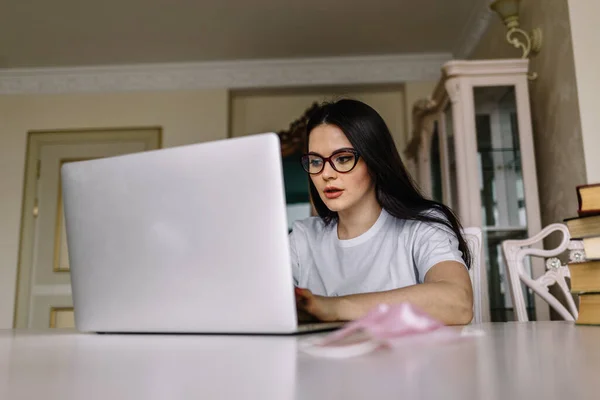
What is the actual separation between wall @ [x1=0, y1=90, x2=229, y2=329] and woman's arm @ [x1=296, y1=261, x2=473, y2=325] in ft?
9.53

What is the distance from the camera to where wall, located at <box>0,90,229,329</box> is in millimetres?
3803

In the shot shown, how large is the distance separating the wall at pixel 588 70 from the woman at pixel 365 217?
2.83 feet

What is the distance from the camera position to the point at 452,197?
8.07 ft

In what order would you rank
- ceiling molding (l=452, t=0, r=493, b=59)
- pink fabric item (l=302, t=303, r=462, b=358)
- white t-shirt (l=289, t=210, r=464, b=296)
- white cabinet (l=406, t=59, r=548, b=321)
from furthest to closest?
ceiling molding (l=452, t=0, r=493, b=59)
white cabinet (l=406, t=59, r=548, b=321)
white t-shirt (l=289, t=210, r=464, b=296)
pink fabric item (l=302, t=303, r=462, b=358)

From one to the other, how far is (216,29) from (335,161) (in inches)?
89.5

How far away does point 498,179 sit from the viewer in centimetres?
225

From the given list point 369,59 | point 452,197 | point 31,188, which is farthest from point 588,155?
point 31,188

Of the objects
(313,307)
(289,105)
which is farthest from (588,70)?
(289,105)

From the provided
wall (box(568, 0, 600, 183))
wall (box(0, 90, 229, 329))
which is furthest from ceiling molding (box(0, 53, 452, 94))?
wall (box(568, 0, 600, 183))

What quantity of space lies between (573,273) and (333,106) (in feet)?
2.60

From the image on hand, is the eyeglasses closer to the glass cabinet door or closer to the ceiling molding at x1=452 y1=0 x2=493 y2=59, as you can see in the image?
the glass cabinet door

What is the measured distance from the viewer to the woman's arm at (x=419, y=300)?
0.91 m

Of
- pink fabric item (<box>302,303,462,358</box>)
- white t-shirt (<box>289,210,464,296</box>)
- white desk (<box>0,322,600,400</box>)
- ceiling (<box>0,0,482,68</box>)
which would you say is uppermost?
ceiling (<box>0,0,482,68</box>)

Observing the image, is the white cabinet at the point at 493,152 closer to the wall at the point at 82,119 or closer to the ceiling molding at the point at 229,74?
the ceiling molding at the point at 229,74
